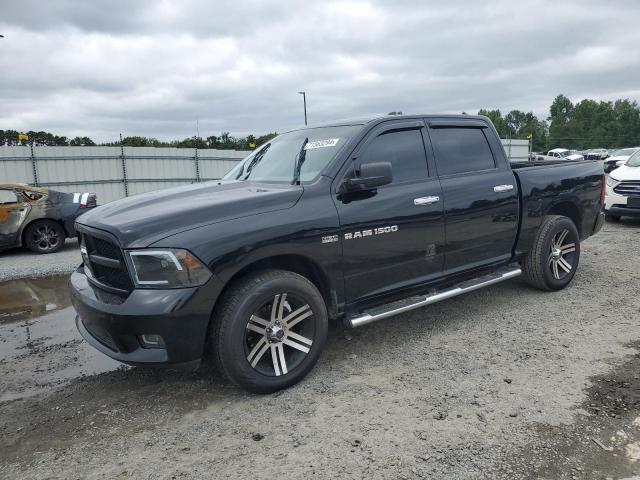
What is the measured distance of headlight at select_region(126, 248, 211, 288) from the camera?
2.93 m

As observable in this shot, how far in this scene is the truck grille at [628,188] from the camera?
9219 millimetres

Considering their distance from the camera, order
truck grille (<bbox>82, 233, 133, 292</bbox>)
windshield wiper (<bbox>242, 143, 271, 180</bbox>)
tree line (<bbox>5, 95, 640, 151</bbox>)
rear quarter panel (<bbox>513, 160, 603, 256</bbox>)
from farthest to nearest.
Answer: tree line (<bbox>5, 95, 640, 151</bbox>), rear quarter panel (<bbox>513, 160, 603, 256</bbox>), windshield wiper (<bbox>242, 143, 271, 180</bbox>), truck grille (<bbox>82, 233, 133, 292</bbox>)

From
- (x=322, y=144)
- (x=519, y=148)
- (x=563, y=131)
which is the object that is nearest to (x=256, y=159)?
(x=322, y=144)

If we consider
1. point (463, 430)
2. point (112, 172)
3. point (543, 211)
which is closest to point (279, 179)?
point (463, 430)

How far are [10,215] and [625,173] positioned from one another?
11.9 metres

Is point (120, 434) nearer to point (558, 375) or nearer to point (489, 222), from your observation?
point (558, 375)

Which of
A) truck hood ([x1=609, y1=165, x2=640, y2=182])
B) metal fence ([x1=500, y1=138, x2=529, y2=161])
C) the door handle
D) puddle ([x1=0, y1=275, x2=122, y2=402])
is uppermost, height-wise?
metal fence ([x1=500, y1=138, x2=529, y2=161])

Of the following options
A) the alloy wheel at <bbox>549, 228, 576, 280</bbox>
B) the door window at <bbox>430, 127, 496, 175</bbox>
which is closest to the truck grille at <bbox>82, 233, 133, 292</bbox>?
the door window at <bbox>430, 127, 496, 175</bbox>

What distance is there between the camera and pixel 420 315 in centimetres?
479

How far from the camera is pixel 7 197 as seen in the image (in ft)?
30.0

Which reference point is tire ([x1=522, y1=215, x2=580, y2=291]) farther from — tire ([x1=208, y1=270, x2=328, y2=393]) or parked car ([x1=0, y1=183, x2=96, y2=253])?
parked car ([x1=0, y1=183, x2=96, y2=253])

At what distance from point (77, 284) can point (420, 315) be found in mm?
3059

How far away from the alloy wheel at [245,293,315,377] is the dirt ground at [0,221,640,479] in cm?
21

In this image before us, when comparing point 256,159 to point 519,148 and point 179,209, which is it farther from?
point 519,148
